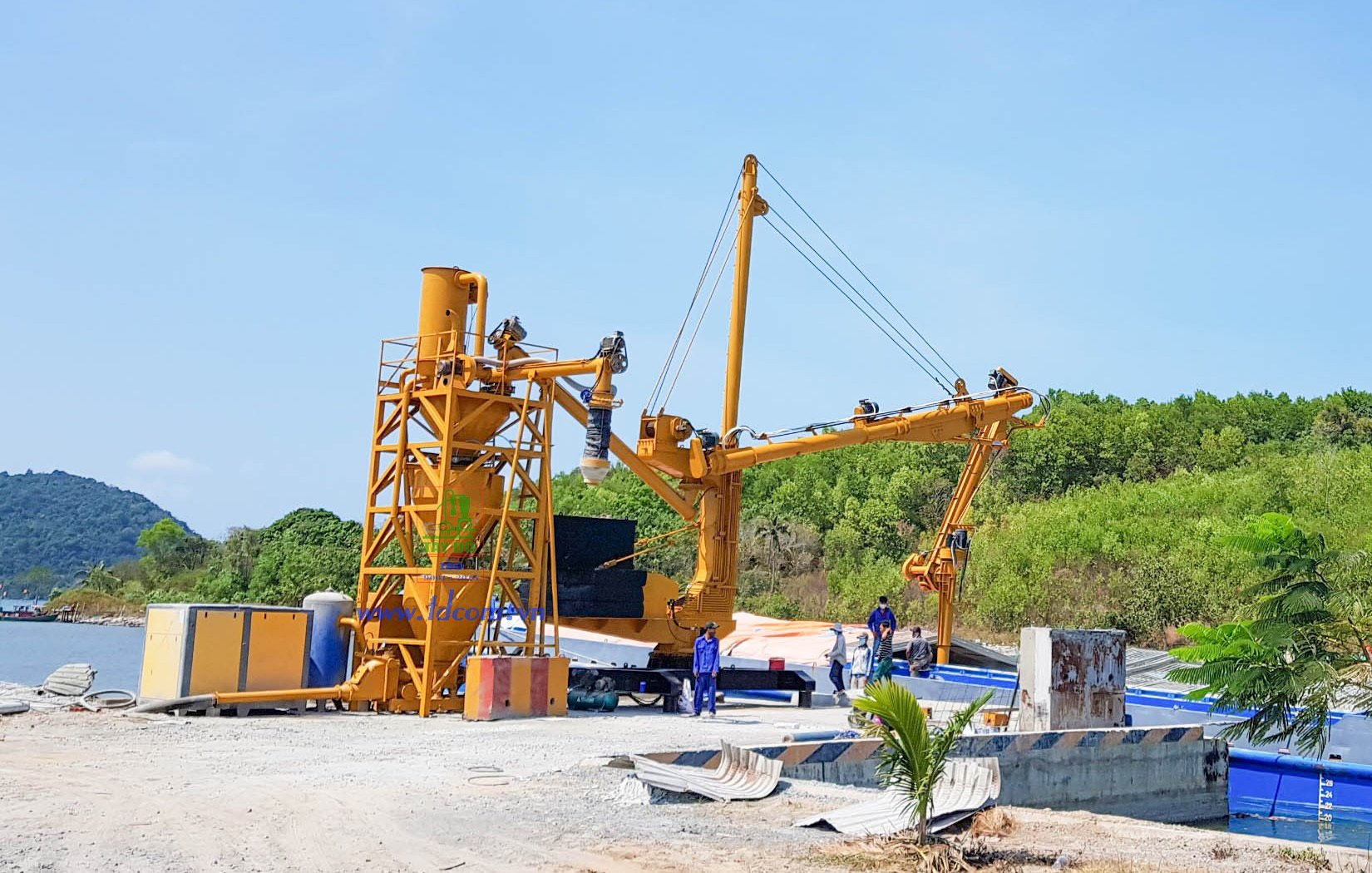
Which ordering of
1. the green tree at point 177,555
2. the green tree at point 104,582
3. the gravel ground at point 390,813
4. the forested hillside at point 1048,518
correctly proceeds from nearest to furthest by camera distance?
the gravel ground at point 390,813 < the forested hillside at point 1048,518 < the green tree at point 177,555 < the green tree at point 104,582

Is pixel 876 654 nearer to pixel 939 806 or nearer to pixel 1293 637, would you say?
pixel 1293 637

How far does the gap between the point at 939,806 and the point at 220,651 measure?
11439 millimetres

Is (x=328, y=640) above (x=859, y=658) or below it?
above

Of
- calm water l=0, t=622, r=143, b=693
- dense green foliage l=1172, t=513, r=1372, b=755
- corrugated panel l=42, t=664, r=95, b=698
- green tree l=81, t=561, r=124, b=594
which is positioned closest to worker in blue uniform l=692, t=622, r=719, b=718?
dense green foliage l=1172, t=513, r=1372, b=755

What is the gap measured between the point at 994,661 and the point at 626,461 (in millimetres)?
11610

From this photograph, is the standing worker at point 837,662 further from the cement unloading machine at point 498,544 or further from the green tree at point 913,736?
the green tree at point 913,736

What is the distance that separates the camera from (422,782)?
1201cm

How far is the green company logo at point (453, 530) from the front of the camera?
19578mm

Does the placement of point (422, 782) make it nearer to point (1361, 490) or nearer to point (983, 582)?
point (983, 582)

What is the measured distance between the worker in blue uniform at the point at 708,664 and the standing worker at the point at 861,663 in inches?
217

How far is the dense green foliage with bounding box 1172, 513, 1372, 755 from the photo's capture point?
1374 cm

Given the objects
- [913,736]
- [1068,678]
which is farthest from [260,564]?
[913,736]

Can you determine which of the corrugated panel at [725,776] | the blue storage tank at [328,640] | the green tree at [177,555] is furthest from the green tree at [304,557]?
the corrugated panel at [725,776]

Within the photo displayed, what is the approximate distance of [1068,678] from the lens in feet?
58.8
